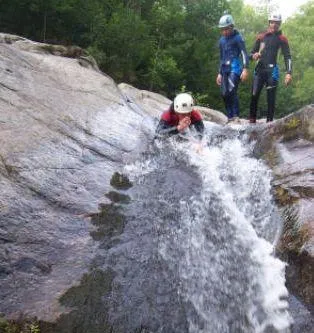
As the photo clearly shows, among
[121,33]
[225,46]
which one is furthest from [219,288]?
[121,33]

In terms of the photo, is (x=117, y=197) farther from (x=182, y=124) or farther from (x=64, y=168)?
(x=182, y=124)

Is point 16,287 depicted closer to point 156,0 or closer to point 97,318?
point 97,318

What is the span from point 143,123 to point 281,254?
15.7 feet

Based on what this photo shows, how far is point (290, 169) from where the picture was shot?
21.8 ft

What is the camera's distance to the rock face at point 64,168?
4.30 meters

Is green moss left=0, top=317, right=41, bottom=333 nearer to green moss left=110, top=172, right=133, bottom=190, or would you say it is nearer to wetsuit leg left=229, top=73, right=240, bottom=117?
green moss left=110, top=172, right=133, bottom=190

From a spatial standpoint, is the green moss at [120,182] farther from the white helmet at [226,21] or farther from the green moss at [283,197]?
the white helmet at [226,21]

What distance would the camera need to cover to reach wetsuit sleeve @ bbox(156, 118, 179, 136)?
331 inches

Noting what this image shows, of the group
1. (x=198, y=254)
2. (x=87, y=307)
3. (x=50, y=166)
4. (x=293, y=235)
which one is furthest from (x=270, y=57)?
(x=87, y=307)

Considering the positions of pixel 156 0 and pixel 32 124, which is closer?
pixel 32 124

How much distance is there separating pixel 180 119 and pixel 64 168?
316cm

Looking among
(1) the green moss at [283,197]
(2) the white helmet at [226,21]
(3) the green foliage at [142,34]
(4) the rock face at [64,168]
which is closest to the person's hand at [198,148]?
(4) the rock face at [64,168]

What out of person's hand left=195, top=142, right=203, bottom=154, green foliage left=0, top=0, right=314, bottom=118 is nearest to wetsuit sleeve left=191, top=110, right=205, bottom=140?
person's hand left=195, top=142, right=203, bottom=154

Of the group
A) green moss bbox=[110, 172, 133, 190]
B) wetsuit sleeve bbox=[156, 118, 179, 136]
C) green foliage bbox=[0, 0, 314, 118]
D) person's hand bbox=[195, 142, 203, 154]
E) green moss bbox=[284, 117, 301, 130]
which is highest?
green moss bbox=[284, 117, 301, 130]
